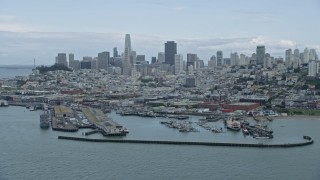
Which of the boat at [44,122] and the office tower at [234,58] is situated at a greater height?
the office tower at [234,58]

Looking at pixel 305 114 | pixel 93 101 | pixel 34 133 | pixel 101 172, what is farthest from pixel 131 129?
pixel 93 101

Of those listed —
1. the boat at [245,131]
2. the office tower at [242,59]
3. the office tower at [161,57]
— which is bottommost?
the boat at [245,131]

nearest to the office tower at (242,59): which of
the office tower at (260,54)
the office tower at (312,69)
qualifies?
the office tower at (260,54)

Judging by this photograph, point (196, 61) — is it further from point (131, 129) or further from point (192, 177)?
point (192, 177)

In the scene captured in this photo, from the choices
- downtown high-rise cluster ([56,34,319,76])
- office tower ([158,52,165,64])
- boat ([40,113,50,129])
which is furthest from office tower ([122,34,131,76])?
boat ([40,113,50,129])

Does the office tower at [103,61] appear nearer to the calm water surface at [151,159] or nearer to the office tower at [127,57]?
the office tower at [127,57]

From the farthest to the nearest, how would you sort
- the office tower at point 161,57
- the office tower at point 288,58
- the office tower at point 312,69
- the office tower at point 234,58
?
1. the office tower at point 161,57
2. the office tower at point 234,58
3. the office tower at point 288,58
4. the office tower at point 312,69
